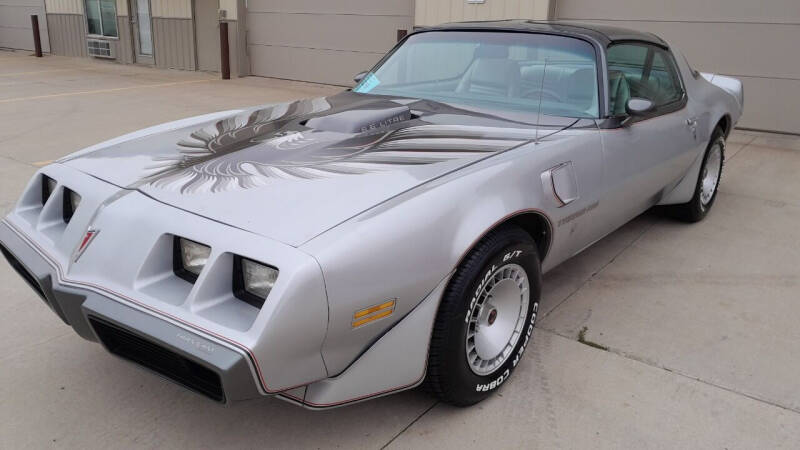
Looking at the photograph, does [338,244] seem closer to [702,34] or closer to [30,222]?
[30,222]

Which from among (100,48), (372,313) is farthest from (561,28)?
(100,48)

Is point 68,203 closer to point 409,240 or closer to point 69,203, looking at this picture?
point 69,203

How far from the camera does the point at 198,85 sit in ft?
41.8

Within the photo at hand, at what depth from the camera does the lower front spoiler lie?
1.81 m

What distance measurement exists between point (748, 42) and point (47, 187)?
8.04 meters

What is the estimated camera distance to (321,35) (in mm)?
12359

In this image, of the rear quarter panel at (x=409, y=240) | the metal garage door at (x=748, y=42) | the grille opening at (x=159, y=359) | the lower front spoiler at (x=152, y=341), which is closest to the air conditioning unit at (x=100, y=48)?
the metal garage door at (x=748, y=42)

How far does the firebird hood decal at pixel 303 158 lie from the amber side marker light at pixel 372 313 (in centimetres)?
29

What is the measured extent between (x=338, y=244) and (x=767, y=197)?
4.99 m

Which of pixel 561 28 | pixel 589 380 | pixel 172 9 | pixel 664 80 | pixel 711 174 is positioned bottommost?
pixel 589 380

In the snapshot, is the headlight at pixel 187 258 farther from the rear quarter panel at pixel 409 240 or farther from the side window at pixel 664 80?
the side window at pixel 664 80

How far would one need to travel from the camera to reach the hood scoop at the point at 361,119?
2.90 metres

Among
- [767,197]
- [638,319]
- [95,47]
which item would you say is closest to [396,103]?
[638,319]

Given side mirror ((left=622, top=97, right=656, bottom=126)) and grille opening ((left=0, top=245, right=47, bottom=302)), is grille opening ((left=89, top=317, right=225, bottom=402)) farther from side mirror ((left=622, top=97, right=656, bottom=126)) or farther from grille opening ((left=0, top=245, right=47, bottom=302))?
side mirror ((left=622, top=97, right=656, bottom=126))
